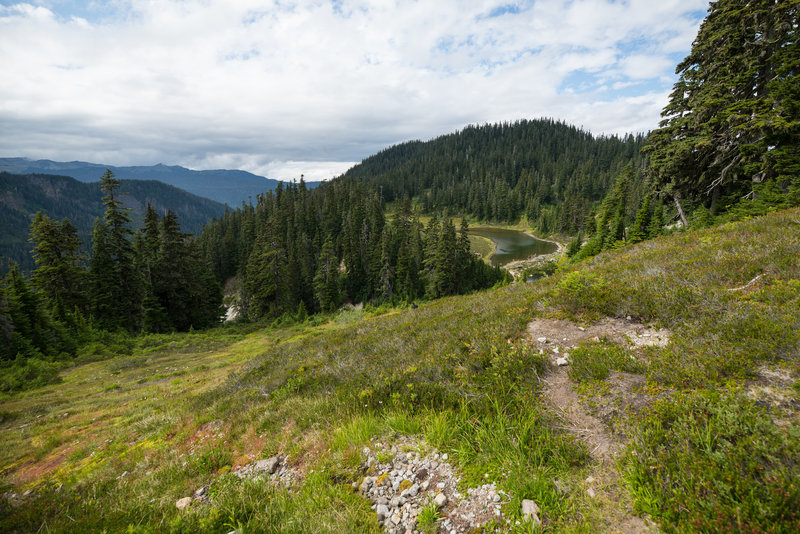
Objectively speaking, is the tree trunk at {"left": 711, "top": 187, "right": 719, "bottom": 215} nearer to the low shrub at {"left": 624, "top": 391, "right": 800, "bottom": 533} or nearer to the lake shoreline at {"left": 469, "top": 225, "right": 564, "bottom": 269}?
the low shrub at {"left": 624, "top": 391, "right": 800, "bottom": 533}

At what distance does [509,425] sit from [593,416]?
4.12ft

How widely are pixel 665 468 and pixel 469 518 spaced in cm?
215

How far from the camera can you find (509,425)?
15.0 feet

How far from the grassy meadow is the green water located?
6838 centimetres

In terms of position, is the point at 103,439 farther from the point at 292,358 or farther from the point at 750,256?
the point at 750,256

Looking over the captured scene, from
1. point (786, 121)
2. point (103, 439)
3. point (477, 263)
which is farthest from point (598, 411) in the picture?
point (477, 263)

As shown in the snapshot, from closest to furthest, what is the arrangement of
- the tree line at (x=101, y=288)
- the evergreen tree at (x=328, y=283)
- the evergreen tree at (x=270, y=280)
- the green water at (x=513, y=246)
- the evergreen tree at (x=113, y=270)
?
the tree line at (x=101, y=288)
the evergreen tree at (x=113, y=270)
the evergreen tree at (x=270, y=280)
the evergreen tree at (x=328, y=283)
the green water at (x=513, y=246)

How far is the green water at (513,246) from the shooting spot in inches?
3627

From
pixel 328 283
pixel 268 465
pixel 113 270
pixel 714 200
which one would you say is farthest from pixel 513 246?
pixel 268 465

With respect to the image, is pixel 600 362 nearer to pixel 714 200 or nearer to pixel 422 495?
pixel 422 495

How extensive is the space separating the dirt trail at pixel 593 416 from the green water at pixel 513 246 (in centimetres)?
6910

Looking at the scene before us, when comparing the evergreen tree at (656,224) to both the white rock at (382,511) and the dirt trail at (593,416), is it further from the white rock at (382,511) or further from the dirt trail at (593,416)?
the white rock at (382,511)

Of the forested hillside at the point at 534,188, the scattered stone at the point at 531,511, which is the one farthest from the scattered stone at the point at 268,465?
the forested hillside at the point at 534,188

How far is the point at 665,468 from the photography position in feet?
10.2
